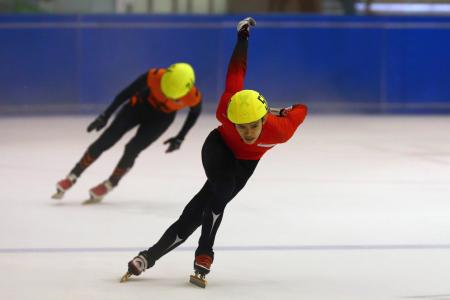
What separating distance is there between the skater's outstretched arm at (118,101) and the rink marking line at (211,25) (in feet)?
27.2

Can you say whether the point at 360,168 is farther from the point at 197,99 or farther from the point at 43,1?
the point at 43,1

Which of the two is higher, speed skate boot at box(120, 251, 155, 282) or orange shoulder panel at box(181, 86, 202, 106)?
orange shoulder panel at box(181, 86, 202, 106)

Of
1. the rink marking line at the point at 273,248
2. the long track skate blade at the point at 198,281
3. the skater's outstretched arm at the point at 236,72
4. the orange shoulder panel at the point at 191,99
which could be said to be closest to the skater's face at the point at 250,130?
the skater's outstretched arm at the point at 236,72

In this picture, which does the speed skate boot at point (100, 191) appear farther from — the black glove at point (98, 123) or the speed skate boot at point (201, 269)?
the speed skate boot at point (201, 269)

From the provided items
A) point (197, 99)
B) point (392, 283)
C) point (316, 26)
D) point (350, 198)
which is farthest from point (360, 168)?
point (316, 26)

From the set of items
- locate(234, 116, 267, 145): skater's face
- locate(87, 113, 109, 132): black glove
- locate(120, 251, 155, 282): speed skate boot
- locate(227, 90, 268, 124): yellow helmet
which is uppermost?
locate(227, 90, 268, 124): yellow helmet

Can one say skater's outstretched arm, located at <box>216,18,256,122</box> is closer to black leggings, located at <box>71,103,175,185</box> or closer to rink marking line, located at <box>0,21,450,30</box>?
black leggings, located at <box>71,103,175,185</box>

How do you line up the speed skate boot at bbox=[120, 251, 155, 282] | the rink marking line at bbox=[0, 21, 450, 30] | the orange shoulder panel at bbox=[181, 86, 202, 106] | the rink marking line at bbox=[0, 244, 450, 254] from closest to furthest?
the speed skate boot at bbox=[120, 251, 155, 282] → the rink marking line at bbox=[0, 244, 450, 254] → the orange shoulder panel at bbox=[181, 86, 202, 106] → the rink marking line at bbox=[0, 21, 450, 30]

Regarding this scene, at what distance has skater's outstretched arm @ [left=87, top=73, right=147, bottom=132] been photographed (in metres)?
8.57

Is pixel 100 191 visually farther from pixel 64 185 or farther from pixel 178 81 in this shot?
pixel 178 81

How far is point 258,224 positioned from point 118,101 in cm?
171

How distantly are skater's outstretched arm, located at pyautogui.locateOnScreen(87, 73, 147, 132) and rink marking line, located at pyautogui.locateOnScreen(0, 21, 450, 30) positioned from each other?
8.30 metres

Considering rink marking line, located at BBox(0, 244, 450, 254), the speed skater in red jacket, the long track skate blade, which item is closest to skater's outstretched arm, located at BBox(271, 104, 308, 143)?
the speed skater in red jacket

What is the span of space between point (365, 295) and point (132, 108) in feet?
12.7
